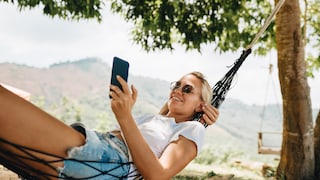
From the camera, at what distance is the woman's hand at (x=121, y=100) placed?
1199 mm

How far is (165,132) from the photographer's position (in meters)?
1.56

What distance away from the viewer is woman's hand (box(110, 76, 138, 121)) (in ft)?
3.93

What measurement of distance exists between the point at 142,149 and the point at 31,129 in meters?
0.33

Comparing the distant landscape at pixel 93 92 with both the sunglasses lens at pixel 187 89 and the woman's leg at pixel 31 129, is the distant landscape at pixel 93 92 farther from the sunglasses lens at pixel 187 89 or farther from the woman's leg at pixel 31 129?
the woman's leg at pixel 31 129

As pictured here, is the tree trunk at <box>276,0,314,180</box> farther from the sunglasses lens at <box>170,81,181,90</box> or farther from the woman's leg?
the woman's leg

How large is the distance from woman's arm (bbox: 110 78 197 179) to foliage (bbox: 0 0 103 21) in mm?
3562

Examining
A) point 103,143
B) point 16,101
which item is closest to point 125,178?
point 103,143

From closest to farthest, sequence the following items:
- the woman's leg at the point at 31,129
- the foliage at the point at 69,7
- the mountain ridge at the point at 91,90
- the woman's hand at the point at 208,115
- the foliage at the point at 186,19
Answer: the woman's leg at the point at 31,129 → the woman's hand at the point at 208,115 → the foliage at the point at 69,7 → the foliage at the point at 186,19 → the mountain ridge at the point at 91,90

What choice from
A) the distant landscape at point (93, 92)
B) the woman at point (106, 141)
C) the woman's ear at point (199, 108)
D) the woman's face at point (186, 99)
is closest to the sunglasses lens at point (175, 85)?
the woman's face at point (186, 99)

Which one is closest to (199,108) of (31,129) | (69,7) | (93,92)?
(31,129)

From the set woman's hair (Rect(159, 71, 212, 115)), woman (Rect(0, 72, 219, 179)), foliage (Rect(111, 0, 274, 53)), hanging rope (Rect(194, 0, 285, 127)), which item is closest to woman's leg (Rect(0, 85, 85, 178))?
woman (Rect(0, 72, 219, 179))

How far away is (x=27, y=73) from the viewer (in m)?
48.7

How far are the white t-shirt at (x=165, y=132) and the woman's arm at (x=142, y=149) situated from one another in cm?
5

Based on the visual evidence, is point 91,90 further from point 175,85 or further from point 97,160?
point 97,160
